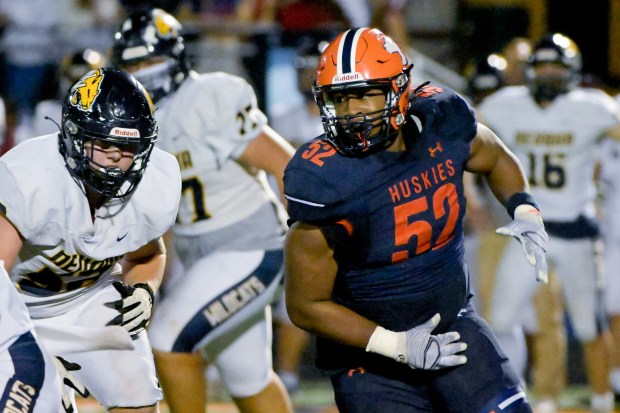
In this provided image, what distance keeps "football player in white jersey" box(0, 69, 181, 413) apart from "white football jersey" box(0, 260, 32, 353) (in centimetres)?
16

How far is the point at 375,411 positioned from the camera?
3561 mm

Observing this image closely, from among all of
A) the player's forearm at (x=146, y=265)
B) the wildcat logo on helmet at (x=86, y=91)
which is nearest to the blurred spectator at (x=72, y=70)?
the player's forearm at (x=146, y=265)

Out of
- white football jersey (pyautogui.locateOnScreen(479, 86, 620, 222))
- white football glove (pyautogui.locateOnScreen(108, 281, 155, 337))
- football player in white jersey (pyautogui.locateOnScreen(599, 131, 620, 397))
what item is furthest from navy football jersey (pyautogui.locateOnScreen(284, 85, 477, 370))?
football player in white jersey (pyautogui.locateOnScreen(599, 131, 620, 397))

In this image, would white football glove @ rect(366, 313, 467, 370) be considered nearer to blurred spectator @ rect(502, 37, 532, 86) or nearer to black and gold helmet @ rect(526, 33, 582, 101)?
black and gold helmet @ rect(526, 33, 582, 101)

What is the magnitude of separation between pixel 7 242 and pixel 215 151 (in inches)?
53.9

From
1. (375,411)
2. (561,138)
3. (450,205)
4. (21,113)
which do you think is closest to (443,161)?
(450,205)

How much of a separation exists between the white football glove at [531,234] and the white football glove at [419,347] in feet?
1.11

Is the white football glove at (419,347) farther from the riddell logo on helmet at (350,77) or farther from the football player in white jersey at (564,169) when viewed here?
the football player in white jersey at (564,169)

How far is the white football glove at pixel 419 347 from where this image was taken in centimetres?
343

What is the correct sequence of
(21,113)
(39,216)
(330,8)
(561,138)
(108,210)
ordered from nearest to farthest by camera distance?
(39,216), (108,210), (561,138), (21,113), (330,8)

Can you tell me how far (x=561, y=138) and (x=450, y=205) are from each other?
9.99 ft

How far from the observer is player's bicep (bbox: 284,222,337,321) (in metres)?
3.43

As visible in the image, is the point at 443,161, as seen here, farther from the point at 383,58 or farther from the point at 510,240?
the point at 510,240

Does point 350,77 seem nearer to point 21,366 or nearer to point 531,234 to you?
point 531,234
